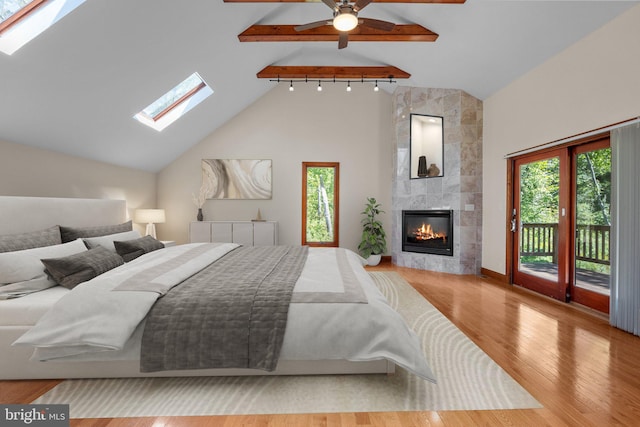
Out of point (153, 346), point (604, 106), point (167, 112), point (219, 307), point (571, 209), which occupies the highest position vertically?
point (167, 112)

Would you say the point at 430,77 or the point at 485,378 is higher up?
the point at 430,77

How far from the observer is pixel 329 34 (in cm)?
381

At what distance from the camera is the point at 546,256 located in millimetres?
3643

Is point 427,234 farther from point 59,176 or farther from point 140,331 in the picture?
point 59,176

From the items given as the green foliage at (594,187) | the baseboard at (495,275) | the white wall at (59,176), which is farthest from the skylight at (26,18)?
the baseboard at (495,275)

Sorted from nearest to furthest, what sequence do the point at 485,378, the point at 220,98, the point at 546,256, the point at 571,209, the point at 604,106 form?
the point at 485,378 < the point at 604,106 < the point at 571,209 < the point at 546,256 < the point at 220,98

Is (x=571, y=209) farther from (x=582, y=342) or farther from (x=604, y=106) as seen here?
(x=582, y=342)

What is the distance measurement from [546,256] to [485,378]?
2550 mm

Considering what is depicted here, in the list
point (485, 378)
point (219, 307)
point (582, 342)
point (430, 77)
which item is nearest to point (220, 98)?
point (430, 77)

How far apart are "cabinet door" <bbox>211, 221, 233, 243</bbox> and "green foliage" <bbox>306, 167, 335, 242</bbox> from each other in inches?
59.2

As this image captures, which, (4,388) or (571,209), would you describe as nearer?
(4,388)

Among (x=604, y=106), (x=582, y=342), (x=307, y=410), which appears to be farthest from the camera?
(x=604, y=106)

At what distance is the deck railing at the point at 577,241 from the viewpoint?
2.98 m

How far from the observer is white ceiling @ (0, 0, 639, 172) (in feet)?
8.33
